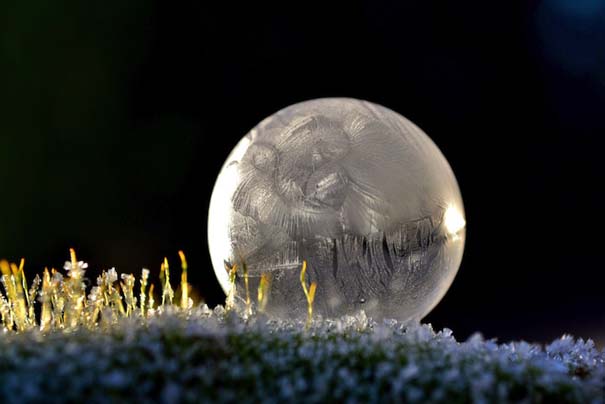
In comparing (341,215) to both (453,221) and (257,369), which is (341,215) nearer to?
(453,221)

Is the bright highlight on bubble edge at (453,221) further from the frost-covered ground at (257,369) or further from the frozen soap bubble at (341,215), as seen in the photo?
the frost-covered ground at (257,369)

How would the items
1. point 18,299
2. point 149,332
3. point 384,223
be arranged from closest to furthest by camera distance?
point 149,332 < point 18,299 < point 384,223

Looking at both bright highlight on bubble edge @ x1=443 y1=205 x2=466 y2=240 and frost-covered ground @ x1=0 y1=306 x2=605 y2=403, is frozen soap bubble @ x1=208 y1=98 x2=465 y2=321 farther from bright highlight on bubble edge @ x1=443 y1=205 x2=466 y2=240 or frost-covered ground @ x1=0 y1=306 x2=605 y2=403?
frost-covered ground @ x1=0 y1=306 x2=605 y2=403

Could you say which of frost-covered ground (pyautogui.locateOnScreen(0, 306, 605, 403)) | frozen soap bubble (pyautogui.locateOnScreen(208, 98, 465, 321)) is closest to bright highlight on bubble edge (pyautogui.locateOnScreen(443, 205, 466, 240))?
frozen soap bubble (pyautogui.locateOnScreen(208, 98, 465, 321))

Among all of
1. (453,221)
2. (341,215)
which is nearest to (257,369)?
(341,215)

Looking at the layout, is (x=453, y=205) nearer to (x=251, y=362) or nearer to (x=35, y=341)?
(x=251, y=362)

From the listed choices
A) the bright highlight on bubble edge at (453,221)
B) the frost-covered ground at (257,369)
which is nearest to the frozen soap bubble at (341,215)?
the bright highlight on bubble edge at (453,221)

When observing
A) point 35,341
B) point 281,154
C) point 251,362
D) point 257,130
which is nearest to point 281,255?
point 281,154
